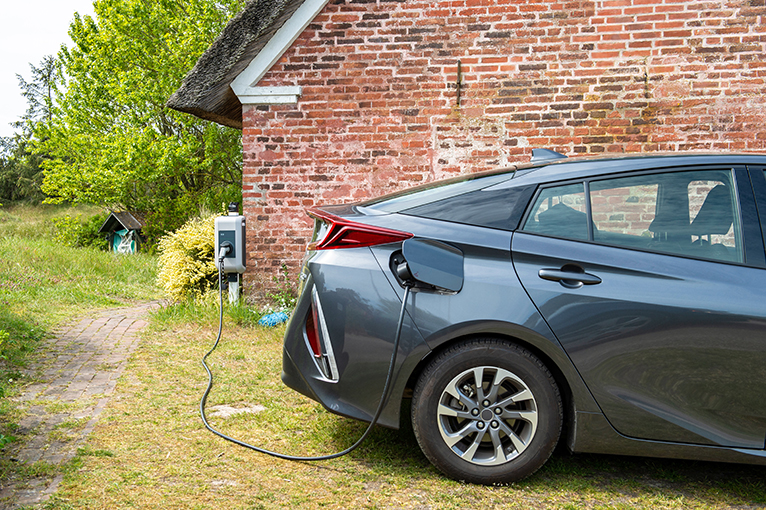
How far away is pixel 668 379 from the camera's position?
9.05ft

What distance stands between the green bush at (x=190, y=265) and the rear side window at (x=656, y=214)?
5.76 m

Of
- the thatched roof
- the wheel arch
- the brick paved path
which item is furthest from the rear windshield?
the thatched roof

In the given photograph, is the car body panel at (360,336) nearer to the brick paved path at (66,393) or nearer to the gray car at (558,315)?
the gray car at (558,315)

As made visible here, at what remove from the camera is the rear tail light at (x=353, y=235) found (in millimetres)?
3012

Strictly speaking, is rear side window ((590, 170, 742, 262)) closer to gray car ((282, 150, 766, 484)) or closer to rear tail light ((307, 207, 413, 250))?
gray car ((282, 150, 766, 484))

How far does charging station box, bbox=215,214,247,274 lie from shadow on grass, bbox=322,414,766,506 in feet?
12.4

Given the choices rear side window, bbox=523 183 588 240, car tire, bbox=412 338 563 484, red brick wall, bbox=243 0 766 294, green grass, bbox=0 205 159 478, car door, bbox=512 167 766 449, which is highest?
red brick wall, bbox=243 0 766 294

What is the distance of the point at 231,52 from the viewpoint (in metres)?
6.95

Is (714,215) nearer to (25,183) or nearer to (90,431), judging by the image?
(90,431)

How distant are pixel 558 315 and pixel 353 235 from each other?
3.68 feet

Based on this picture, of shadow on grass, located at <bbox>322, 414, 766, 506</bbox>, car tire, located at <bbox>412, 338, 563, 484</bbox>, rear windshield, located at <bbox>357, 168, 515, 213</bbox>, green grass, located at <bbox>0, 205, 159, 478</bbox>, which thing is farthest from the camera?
green grass, located at <bbox>0, 205, 159, 478</bbox>

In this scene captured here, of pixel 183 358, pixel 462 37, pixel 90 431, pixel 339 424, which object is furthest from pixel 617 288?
pixel 462 37

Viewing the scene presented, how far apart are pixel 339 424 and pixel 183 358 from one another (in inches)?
91.1

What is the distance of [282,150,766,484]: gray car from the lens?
2.76 m
